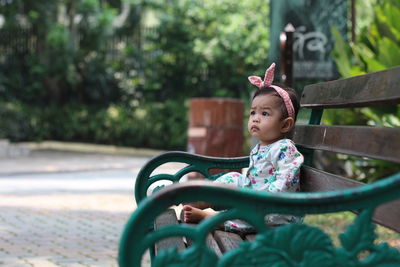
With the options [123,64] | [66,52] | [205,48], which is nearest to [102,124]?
[66,52]

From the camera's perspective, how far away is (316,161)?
10.5m

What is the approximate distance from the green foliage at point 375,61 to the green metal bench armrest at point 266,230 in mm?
4760

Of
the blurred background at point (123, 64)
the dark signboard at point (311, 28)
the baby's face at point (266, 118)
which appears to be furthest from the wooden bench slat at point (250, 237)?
the blurred background at point (123, 64)

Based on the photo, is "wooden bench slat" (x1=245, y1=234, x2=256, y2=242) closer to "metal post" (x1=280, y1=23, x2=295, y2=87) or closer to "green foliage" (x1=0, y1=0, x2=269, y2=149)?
Answer: "metal post" (x1=280, y1=23, x2=295, y2=87)

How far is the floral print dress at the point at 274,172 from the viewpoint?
10.2ft

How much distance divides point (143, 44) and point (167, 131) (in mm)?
4030

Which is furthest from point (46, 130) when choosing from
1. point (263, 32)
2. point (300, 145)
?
point (300, 145)

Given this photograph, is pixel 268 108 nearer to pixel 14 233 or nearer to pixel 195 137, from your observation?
pixel 14 233

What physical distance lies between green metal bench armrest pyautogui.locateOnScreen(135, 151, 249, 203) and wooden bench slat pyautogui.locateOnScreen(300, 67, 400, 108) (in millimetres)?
497

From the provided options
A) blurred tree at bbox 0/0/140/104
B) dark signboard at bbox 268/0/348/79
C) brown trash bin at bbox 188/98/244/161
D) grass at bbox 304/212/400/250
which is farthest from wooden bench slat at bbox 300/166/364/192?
blurred tree at bbox 0/0/140/104

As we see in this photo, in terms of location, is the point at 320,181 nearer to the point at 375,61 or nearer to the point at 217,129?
the point at 375,61

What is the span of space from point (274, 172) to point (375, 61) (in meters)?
3.72

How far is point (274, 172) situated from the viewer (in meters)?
3.25

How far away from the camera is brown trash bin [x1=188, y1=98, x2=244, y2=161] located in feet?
30.8
